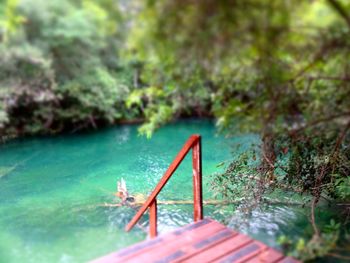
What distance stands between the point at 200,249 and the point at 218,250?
0.13m

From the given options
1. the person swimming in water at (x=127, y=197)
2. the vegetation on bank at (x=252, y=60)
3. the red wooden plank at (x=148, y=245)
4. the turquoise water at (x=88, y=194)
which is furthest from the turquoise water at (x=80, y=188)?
the vegetation on bank at (x=252, y=60)

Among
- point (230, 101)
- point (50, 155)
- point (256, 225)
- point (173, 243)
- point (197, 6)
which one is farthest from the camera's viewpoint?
point (50, 155)

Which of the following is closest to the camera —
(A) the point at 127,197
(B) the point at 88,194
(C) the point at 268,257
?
(C) the point at 268,257

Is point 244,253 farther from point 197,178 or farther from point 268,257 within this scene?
point 197,178

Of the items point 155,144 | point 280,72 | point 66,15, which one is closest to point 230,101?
point 280,72

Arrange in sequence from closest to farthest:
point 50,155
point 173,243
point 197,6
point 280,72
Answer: point 197,6 < point 280,72 < point 173,243 < point 50,155

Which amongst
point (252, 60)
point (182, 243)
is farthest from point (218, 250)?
point (252, 60)

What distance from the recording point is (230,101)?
6.62 feet

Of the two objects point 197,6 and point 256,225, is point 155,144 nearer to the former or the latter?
point 256,225

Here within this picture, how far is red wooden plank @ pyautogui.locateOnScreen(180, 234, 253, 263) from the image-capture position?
2.17 m

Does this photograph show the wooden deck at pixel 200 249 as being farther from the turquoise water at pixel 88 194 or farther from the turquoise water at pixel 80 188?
the turquoise water at pixel 80 188

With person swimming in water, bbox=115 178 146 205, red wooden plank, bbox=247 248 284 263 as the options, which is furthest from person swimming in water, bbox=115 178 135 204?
red wooden plank, bbox=247 248 284 263

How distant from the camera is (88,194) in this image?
5.83m

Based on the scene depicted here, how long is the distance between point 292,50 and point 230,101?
47 centimetres
